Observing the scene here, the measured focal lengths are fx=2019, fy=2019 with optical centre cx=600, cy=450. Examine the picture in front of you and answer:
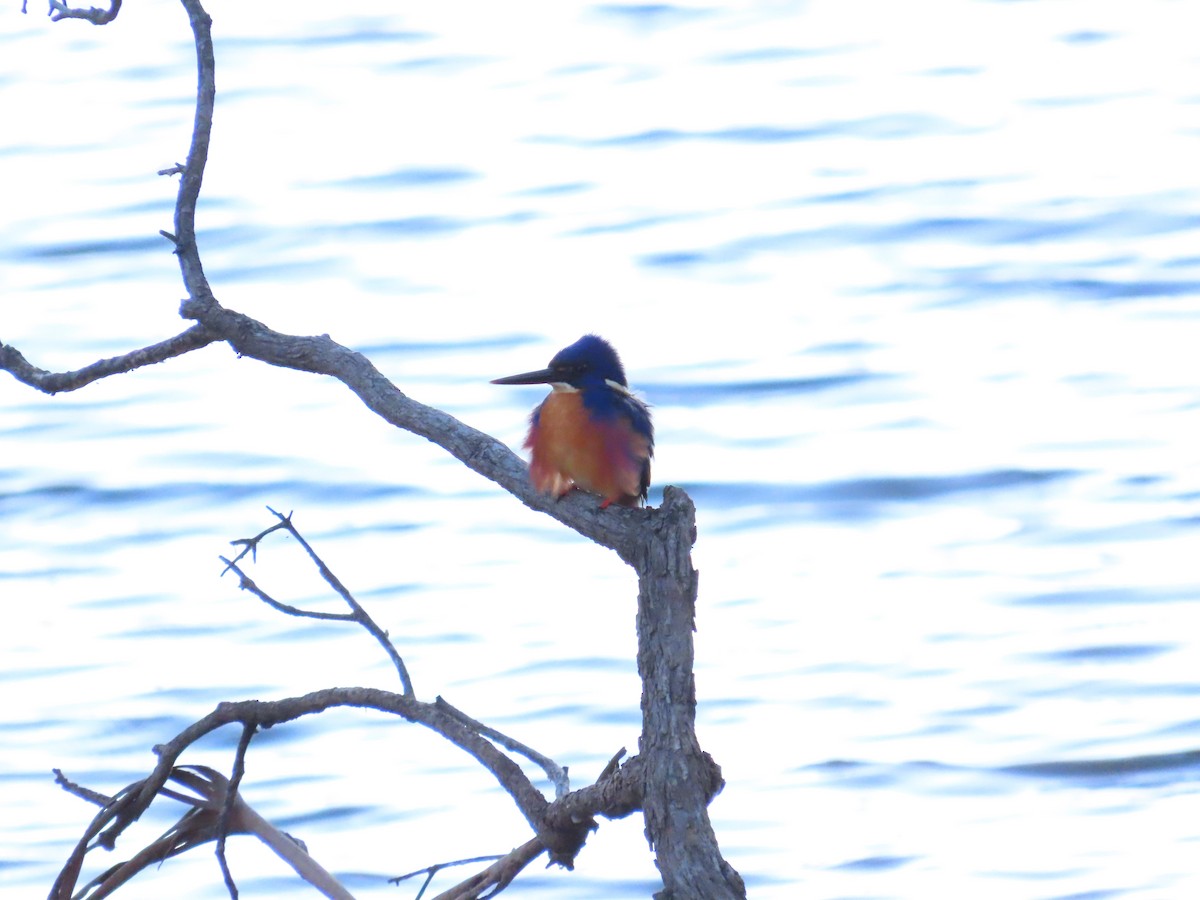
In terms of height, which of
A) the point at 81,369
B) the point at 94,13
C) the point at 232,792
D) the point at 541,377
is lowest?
the point at 232,792

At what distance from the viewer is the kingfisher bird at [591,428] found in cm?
331

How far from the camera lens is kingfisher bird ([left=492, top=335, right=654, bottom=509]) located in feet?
10.9

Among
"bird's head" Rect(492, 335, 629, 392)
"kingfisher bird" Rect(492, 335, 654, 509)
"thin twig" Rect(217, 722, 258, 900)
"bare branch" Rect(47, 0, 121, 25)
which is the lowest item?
"thin twig" Rect(217, 722, 258, 900)

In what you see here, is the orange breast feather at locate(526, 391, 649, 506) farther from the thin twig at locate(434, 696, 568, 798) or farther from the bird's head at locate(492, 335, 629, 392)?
the thin twig at locate(434, 696, 568, 798)

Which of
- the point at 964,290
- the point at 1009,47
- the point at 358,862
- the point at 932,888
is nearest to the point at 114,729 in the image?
the point at 358,862

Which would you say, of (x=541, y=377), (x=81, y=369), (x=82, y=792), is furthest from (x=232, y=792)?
(x=541, y=377)

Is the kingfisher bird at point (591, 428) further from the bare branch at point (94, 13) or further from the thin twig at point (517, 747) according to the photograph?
the bare branch at point (94, 13)

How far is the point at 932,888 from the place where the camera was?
17.3ft

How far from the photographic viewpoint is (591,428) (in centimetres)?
341

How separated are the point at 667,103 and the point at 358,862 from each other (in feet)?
25.1

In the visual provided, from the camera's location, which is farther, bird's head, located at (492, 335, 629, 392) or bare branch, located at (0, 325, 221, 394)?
bird's head, located at (492, 335, 629, 392)

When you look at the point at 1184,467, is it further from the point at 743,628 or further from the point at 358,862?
the point at 358,862

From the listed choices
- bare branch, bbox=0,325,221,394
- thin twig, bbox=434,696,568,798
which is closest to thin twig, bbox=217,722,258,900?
thin twig, bbox=434,696,568,798

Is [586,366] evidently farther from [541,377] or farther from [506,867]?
[506,867]
